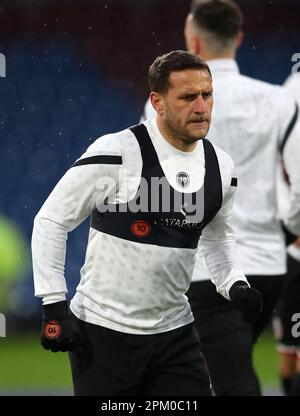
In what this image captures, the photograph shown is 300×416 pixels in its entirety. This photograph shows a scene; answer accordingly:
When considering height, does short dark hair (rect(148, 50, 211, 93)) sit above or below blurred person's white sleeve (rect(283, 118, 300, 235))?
above

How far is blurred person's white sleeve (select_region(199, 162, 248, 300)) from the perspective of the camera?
10.5 ft

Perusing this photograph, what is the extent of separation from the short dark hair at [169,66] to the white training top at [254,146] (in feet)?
2.29

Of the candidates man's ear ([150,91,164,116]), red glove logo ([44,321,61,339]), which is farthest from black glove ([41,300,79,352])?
man's ear ([150,91,164,116])

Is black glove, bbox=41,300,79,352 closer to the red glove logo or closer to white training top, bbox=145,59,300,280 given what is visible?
the red glove logo

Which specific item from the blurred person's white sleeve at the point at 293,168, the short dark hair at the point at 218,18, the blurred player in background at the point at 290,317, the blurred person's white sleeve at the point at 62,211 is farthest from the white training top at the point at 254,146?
the blurred player in background at the point at 290,317

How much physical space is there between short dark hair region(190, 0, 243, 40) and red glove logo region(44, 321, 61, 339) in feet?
4.94

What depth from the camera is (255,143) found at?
388 cm

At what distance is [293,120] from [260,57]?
3.60m

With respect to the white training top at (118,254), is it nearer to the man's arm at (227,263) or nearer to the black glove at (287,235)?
the man's arm at (227,263)

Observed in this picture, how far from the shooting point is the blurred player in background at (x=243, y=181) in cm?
372

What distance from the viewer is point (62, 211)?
296 cm

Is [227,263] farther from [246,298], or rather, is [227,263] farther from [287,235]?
[287,235]
